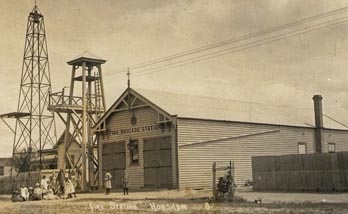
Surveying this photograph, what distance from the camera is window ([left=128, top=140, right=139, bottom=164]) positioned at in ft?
121

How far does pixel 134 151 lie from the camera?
122 feet

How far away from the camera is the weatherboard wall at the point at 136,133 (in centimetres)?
3447

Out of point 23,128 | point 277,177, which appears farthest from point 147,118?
point 23,128

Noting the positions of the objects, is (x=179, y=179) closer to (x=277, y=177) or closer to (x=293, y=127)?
(x=277, y=177)

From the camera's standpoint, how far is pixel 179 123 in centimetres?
3353

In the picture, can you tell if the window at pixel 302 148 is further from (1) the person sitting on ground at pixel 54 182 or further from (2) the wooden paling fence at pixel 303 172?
(1) the person sitting on ground at pixel 54 182

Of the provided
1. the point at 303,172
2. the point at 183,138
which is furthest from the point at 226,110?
the point at 303,172

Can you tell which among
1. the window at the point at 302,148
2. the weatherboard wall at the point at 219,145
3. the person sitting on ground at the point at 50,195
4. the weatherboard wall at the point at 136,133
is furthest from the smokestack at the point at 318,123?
the person sitting on ground at the point at 50,195

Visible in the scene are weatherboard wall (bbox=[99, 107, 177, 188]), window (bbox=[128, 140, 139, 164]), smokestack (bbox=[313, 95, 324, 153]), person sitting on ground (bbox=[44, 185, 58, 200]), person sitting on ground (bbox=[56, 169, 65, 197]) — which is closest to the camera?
person sitting on ground (bbox=[44, 185, 58, 200])

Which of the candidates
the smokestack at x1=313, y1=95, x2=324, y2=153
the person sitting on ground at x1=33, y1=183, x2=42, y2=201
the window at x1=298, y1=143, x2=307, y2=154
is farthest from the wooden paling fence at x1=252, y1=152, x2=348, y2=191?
the smokestack at x1=313, y1=95, x2=324, y2=153

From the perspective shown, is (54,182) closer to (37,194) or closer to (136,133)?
(37,194)

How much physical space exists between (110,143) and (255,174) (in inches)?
525

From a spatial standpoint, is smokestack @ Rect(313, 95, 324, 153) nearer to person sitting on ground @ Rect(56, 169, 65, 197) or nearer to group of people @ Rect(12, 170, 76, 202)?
person sitting on ground @ Rect(56, 169, 65, 197)

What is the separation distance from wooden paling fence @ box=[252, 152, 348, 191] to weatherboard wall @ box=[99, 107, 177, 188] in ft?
21.3
